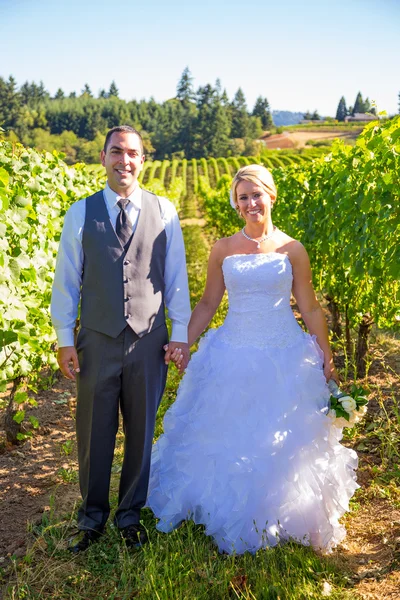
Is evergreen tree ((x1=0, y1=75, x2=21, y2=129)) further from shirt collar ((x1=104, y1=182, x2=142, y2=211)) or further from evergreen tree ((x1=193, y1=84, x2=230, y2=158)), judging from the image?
shirt collar ((x1=104, y1=182, x2=142, y2=211))

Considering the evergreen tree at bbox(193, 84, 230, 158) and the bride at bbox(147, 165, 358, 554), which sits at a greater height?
A: the bride at bbox(147, 165, 358, 554)

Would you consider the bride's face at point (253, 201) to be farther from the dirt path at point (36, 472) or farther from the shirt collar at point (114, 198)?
the dirt path at point (36, 472)

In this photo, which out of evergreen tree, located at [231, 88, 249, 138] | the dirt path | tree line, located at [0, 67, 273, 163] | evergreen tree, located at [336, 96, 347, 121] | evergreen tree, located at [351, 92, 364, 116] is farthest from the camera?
evergreen tree, located at [336, 96, 347, 121]

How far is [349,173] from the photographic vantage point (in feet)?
14.8

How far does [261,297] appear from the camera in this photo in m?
2.80

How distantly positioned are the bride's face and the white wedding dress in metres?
0.19

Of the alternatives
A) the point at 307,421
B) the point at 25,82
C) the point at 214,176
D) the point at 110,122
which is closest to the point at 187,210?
the point at 214,176

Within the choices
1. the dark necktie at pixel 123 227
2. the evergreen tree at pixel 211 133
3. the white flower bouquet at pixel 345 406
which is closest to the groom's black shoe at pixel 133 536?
the white flower bouquet at pixel 345 406

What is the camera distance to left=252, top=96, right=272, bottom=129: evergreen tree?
10738 cm

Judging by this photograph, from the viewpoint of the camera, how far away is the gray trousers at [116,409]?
2.57 meters

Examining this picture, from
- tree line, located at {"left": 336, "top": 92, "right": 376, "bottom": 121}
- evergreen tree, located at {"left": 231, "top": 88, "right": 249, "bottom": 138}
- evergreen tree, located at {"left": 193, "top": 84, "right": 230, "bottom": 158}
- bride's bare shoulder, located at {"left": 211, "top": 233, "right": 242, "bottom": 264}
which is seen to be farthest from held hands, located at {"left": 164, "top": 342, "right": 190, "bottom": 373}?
tree line, located at {"left": 336, "top": 92, "right": 376, "bottom": 121}

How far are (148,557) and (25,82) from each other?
4975 inches

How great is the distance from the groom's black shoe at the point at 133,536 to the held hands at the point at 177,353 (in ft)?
2.53

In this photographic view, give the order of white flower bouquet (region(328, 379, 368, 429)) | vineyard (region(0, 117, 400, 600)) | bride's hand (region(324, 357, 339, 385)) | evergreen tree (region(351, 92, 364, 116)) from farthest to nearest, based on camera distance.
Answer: evergreen tree (region(351, 92, 364, 116))
bride's hand (region(324, 357, 339, 385))
white flower bouquet (region(328, 379, 368, 429))
vineyard (region(0, 117, 400, 600))
